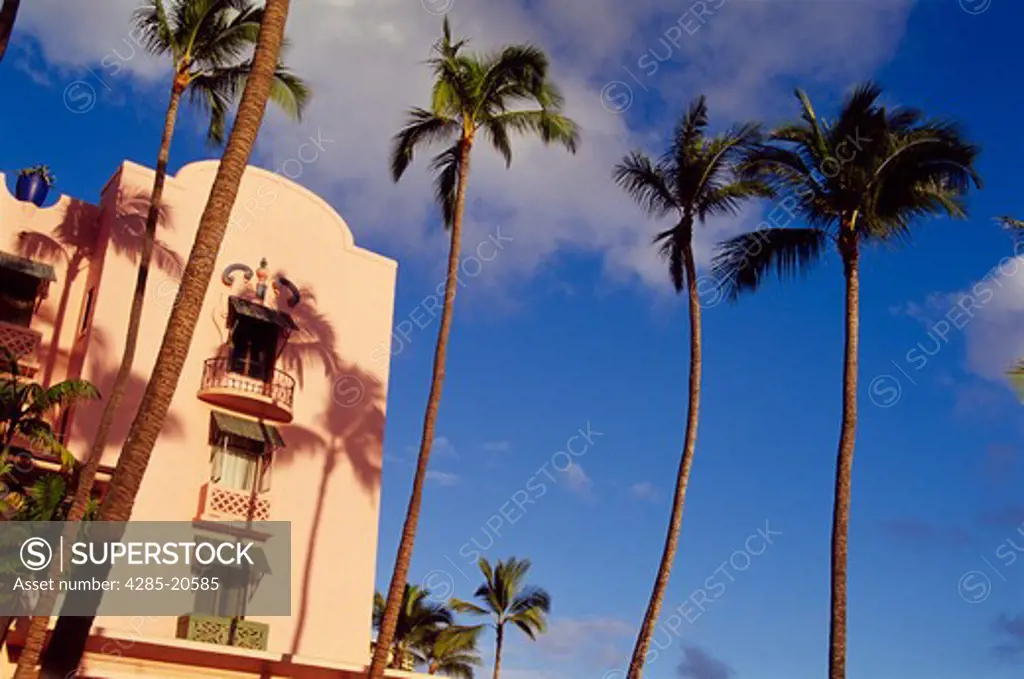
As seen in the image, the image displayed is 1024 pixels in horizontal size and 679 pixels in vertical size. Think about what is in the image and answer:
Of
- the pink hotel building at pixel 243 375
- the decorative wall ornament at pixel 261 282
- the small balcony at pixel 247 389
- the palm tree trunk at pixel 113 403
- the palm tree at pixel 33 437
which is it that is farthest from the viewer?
the decorative wall ornament at pixel 261 282

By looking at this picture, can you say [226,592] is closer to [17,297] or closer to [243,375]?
[243,375]

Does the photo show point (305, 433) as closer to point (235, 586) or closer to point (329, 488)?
point (329, 488)

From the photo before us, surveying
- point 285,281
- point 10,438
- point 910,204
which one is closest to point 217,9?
point 285,281

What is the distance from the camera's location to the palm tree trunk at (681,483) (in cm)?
2327

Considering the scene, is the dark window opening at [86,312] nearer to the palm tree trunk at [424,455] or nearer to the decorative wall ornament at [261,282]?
the decorative wall ornament at [261,282]

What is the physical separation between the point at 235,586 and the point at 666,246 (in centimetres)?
1320

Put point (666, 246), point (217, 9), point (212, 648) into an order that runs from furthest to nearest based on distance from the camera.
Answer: point (666, 246) → point (217, 9) → point (212, 648)

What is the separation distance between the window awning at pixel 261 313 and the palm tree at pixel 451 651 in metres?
24.5

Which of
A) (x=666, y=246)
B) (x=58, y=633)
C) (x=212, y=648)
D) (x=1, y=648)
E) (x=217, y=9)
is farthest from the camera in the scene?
(x=666, y=246)

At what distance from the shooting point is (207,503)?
81.8ft

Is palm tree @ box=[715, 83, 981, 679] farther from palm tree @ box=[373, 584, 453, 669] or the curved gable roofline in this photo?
palm tree @ box=[373, 584, 453, 669]

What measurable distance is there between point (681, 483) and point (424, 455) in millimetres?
5984

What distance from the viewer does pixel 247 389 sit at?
26453 mm

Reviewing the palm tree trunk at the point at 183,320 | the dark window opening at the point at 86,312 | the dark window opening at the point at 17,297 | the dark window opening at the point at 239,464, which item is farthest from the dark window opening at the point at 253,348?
the palm tree trunk at the point at 183,320
